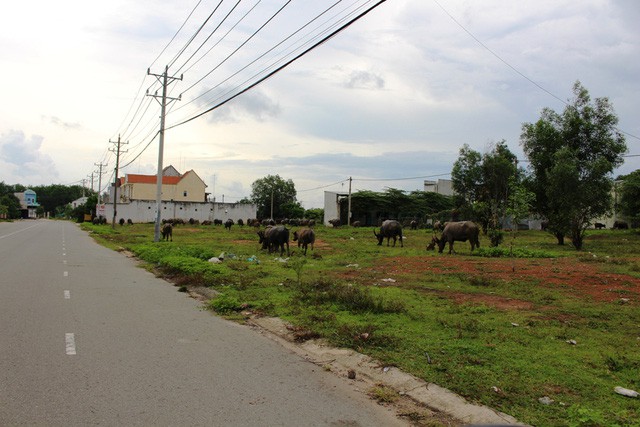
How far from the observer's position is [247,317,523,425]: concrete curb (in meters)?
5.29

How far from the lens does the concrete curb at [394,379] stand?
529 cm

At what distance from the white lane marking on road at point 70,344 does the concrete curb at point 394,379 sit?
3176mm

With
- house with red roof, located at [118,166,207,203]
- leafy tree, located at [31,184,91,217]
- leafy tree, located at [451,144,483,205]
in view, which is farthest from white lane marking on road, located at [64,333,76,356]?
leafy tree, located at [31,184,91,217]

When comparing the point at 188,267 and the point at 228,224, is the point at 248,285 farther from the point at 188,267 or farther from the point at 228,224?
the point at 228,224

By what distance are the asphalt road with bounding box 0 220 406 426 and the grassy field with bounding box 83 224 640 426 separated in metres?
1.15

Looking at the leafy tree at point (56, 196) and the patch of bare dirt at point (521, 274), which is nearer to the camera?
the patch of bare dirt at point (521, 274)

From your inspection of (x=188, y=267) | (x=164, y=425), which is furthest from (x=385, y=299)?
(x=188, y=267)

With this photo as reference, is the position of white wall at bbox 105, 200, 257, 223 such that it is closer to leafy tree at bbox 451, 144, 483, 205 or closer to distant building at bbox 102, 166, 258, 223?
distant building at bbox 102, 166, 258, 223

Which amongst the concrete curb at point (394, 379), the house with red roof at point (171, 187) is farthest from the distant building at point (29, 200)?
the concrete curb at point (394, 379)

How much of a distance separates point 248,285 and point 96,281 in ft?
16.4

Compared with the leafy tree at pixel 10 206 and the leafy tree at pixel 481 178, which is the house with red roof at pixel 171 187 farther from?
the leafy tree at pixel 481 178

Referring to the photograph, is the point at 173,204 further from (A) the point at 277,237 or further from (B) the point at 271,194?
(A) the point at 277,237

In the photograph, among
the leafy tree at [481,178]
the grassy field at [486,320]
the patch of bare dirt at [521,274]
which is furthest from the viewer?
the leafy tree at [481,178]

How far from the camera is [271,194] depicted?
102 meters
